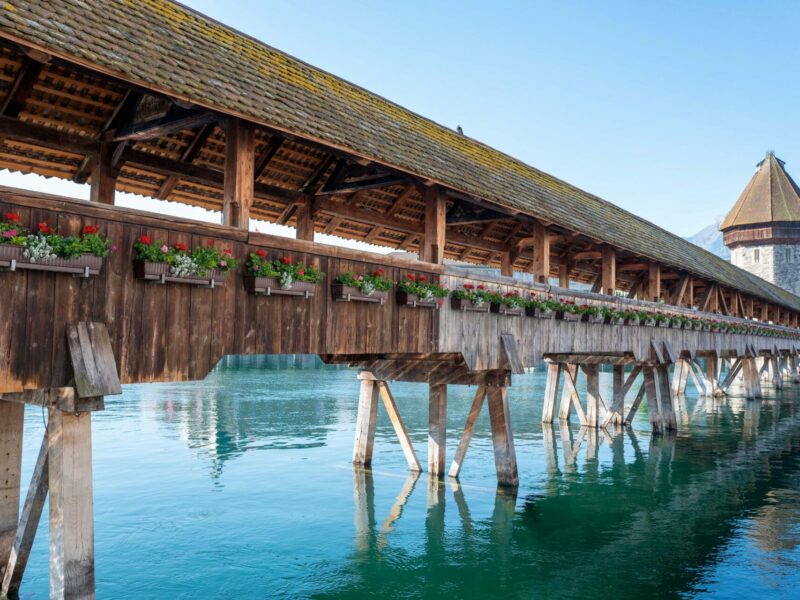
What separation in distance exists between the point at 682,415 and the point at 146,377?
25.9 metres

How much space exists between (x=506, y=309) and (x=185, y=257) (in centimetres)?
653

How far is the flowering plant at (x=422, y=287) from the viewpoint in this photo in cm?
929

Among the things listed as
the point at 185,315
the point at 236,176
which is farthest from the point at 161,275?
the point at 236,176

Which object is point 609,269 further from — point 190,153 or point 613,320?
point 190,153

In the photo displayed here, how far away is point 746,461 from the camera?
1800cm

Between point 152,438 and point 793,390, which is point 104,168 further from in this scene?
point 793,390

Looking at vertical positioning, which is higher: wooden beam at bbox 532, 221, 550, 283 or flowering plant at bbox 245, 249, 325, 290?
wooden beam at bbox 532, 221, 550, 283

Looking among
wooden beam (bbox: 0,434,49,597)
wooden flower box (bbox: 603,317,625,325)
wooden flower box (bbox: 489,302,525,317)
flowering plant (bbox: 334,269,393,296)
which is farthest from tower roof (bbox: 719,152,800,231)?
wooden beam (bbox: 0,434,49,597)

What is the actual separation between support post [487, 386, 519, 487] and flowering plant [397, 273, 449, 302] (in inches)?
135

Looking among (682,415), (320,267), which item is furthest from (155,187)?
(682,415)

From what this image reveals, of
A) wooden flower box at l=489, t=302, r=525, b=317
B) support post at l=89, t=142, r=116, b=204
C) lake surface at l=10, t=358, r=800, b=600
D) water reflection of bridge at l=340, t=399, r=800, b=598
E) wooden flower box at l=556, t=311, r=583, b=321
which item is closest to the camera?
support post at l=89, t=142, r=116, b=204

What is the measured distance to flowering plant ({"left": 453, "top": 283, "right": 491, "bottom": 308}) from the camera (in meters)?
10.4

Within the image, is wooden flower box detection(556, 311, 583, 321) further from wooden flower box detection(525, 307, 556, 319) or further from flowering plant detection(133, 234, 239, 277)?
flowering plant detection(133, 234, 239, 277)

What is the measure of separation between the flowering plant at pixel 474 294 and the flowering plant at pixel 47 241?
580 centimetres
